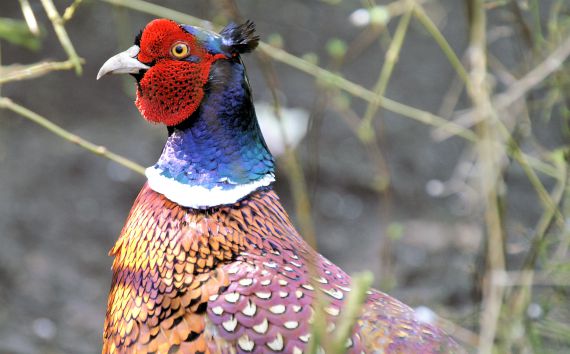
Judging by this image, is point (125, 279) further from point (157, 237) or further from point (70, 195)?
point (70, 195)

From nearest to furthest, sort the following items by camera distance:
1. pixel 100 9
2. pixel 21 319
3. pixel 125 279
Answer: pixel 125 279, pixel 21 319, pixel 100 9

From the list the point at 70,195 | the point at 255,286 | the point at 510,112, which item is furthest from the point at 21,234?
the point at 255,286

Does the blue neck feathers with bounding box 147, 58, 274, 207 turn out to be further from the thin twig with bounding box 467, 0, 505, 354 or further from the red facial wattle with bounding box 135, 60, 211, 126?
the thin twig with bounding box 467, 0, 505, 354

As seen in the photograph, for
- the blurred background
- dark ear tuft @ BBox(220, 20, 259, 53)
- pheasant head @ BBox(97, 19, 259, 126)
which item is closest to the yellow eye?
pheasant head @ BBox(97, 19, 259, 126)

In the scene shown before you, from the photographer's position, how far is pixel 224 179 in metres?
2.37

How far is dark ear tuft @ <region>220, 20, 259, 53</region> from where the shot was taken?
233 centimetres

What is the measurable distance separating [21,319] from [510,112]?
2803 mm

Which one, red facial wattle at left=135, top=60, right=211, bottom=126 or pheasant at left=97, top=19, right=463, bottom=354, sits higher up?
red facial wattle at left=135, top=60, right=211, bottom=126

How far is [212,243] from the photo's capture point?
90.1 inches

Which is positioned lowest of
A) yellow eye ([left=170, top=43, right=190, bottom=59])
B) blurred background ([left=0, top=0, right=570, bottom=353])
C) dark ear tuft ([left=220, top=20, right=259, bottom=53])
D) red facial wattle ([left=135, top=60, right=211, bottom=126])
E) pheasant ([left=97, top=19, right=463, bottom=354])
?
pheasant ([left=97, top=19, right=463, bottom=354])

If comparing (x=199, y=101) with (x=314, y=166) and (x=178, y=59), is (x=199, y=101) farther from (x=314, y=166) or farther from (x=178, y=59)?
(x=314, y=166)

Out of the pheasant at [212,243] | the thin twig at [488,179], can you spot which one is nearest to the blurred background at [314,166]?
the thin twig at [488,179]

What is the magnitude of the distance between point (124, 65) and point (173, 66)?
0.14m

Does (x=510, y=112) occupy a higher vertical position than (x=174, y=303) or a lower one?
higher
